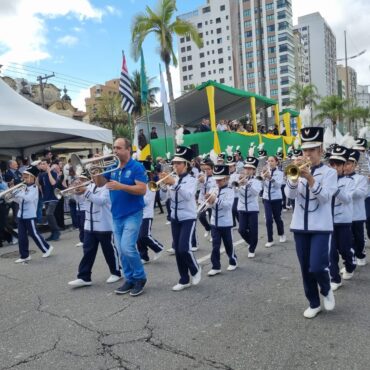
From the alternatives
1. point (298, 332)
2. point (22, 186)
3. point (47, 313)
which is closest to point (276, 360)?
point (298, 332)

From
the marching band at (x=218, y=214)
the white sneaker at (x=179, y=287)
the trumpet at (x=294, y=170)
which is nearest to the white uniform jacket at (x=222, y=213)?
the marching band at (x=218, y=214)

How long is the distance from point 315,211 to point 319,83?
14614cm

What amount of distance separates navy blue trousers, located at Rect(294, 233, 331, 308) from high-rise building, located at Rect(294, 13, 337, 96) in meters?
144

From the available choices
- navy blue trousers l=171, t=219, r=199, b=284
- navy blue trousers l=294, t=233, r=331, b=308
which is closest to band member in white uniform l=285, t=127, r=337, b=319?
navy blue trousers l=294, t=233, r=331, b=308

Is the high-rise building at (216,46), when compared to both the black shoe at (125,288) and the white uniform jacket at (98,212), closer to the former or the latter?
the white uniform jacket at (98,212)

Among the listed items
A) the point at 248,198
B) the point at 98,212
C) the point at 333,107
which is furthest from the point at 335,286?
the point at 333,107

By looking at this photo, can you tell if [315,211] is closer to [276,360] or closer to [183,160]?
[276,360]

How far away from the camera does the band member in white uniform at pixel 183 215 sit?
5.58 m

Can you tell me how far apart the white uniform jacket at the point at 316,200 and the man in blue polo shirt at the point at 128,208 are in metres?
1.87

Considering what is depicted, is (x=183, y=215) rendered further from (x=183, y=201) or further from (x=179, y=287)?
(x=179, y=287)

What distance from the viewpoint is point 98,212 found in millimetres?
5863

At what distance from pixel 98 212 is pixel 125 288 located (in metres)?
1.14

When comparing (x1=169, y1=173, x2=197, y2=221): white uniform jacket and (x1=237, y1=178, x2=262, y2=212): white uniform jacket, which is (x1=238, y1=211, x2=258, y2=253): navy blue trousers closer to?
(x1=237, y1=178, x2=262, y2=212): white uniform jacket

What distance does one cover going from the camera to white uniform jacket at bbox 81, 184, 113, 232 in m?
5.84
